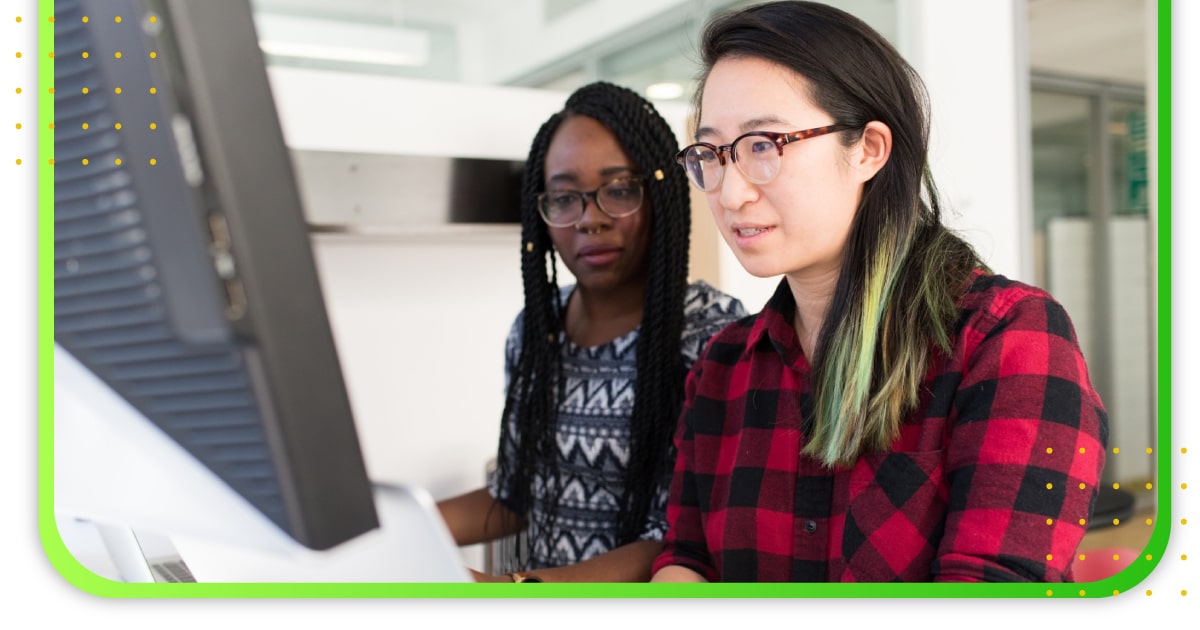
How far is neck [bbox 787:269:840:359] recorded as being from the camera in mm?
856

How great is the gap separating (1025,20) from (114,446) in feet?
6.30

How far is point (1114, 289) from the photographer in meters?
2.20

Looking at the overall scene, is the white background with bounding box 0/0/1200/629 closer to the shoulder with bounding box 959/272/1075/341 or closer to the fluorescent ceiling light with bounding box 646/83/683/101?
the shoulder with bounding box 959/272/1075/341

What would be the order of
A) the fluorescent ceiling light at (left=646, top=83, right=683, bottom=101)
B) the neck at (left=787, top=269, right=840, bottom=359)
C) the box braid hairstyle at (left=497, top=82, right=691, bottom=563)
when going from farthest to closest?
the fluorescent ceiling light at (left=646, top=83, right=683, bottom=101), the box braid hairstyle at (left=497, top=82, right=691, bottom=563), the neck at (left=787, top=269, right=840, bottom=359)

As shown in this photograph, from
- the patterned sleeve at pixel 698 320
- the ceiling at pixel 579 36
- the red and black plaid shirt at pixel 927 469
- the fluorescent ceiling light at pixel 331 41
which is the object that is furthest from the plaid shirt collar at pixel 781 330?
the fluorescent ceiling light at pixel 331 41

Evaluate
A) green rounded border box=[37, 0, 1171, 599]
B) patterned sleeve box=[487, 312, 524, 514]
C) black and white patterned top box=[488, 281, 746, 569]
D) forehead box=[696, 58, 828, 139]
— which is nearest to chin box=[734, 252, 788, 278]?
forehead box=[696, 58, 828, 139]

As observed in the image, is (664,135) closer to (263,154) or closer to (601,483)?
(601,483)

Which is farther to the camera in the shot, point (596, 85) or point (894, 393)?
point (596, 85)

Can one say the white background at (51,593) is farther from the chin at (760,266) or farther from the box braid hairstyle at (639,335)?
the box braid hairstyle at (639,335)

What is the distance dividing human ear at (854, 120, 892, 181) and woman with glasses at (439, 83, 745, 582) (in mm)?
390

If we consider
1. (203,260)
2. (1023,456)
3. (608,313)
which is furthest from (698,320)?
(203,260)

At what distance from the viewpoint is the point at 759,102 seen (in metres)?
0.78

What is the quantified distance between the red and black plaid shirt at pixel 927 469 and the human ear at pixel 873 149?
13 cm

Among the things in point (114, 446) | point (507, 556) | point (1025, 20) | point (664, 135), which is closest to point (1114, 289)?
point (1025, 20)
